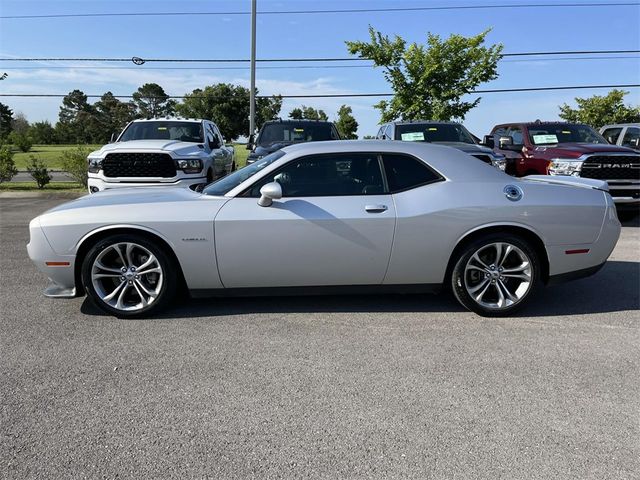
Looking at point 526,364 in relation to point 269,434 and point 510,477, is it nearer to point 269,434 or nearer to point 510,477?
point 510,477

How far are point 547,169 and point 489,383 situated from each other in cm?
762

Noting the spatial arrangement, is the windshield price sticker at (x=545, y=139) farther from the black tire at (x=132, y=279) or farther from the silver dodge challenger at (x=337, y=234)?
the black tire at (x=132, y=279)

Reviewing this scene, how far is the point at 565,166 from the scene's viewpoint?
9258mm

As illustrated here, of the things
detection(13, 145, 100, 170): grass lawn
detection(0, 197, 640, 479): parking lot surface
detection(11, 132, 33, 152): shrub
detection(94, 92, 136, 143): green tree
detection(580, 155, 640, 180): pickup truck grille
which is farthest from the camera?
detection(94, 92, 136, 143): green tree

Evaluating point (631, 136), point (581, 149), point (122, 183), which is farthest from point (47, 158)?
point (581, 149)

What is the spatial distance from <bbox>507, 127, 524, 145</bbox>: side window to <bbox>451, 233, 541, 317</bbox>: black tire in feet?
23.5

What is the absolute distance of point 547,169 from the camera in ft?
31.8

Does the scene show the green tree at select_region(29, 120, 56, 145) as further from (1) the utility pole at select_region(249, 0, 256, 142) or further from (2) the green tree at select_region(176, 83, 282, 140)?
(1) the utility pole at select_region(249, 0, 256, 142)

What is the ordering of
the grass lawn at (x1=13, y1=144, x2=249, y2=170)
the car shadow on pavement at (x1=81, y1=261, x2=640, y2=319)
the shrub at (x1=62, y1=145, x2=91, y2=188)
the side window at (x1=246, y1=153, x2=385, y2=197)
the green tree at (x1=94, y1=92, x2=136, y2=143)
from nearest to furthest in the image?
the side window at (x1=246, y1=153, x2=385, y2=197) < the car shadow on pavement at (x1=81, y1=261, x2=640, y2=319) < the shrub at (x1=62, y1=145, x2=91, y2=188) < the grass lawn at (x1=13, y1=144, x2=249, y2=170) < the green tree at (x1=94, y1=92, x2=136, y2=143)

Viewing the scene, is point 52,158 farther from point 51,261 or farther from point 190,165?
point 51,261

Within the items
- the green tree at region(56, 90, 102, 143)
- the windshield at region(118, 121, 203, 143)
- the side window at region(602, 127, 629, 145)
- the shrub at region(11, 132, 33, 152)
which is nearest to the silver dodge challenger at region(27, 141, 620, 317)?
the windshield at region(118, 121, 203, 143)

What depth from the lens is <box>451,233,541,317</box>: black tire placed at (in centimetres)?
439

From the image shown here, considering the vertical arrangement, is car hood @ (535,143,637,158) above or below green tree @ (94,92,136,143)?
below

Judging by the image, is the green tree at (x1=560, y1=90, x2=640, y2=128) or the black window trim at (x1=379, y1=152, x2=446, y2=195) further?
the green tree at (x1=560, y1=90, x2=640, y2=128)
